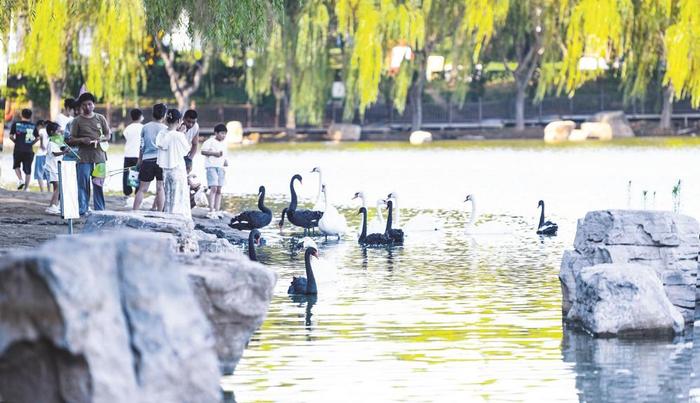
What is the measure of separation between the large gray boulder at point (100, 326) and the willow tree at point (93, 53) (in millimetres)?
39235

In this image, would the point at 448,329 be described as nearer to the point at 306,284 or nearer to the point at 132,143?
the point at 306,284

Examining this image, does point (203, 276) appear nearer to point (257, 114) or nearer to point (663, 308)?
point (663, 308)

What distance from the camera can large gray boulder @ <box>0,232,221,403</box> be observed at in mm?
7457

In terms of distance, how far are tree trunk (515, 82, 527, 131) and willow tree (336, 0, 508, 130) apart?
8.55 feet

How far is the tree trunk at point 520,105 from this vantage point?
63.0 m

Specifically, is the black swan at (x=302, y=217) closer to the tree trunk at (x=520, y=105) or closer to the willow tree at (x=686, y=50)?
the willow tree at (x=686, y=50)

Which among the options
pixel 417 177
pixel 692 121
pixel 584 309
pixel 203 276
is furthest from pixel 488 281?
pixel 692 121

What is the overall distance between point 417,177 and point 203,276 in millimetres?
30820

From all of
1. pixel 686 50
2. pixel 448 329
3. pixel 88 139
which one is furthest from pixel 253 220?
pixel 686 50

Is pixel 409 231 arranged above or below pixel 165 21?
below

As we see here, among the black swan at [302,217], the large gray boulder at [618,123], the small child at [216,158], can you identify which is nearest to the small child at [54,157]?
the small child at [216,158]

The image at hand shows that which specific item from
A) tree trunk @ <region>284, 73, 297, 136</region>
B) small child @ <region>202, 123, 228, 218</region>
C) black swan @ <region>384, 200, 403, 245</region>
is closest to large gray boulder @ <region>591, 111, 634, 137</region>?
tree trunk @ <region>284, 73, 297, 136</region>

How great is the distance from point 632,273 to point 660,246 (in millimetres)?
1069

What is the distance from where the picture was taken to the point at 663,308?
545 inches
